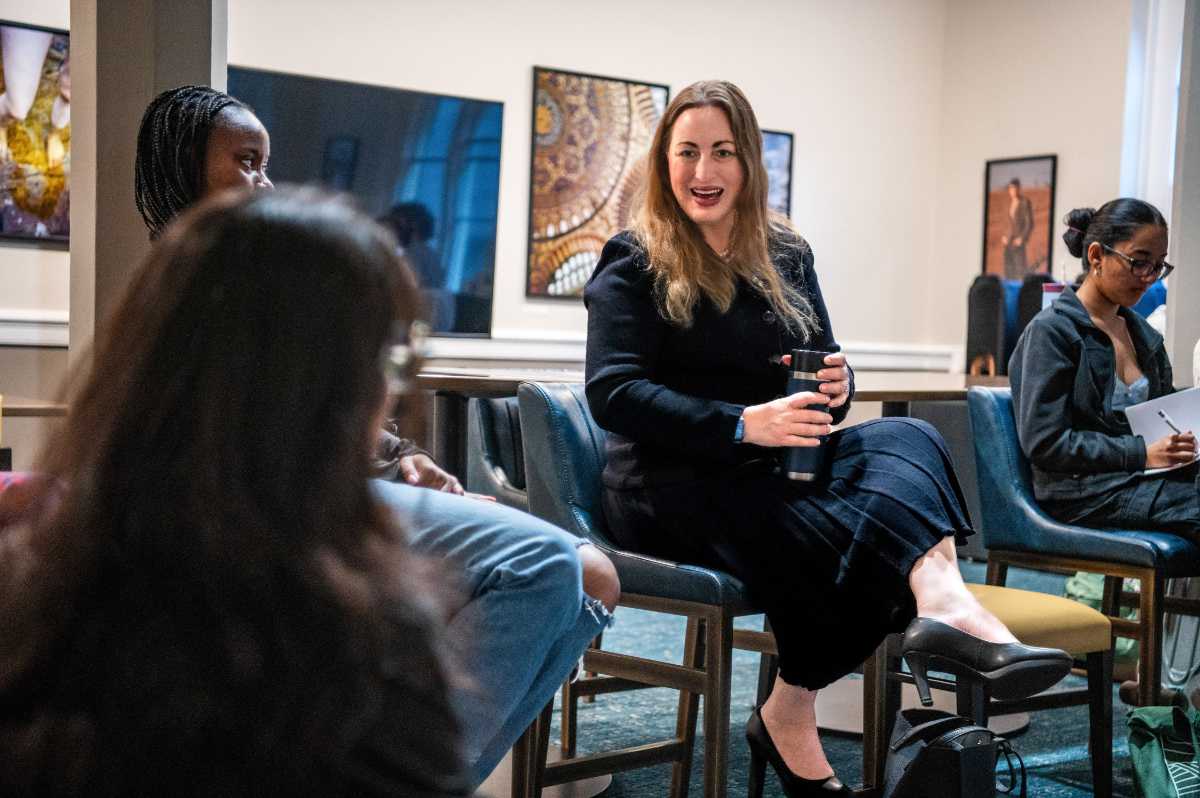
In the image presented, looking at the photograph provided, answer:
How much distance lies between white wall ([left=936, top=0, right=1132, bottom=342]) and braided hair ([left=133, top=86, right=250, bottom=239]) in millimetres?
5739

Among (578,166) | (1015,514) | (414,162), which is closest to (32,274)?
(414,162)

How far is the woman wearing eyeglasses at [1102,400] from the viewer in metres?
2.91

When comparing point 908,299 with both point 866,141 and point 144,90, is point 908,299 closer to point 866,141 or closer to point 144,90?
point 866,141

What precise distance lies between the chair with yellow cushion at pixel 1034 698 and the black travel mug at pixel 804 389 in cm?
39

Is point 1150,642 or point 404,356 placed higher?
point 404,356

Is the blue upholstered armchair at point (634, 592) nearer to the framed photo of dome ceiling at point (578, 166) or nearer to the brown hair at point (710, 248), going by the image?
the brown hair at point (710, 248)

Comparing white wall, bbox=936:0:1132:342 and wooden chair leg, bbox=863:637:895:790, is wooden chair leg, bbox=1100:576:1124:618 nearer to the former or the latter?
wooden chair leg, bbox=863:637:895:790

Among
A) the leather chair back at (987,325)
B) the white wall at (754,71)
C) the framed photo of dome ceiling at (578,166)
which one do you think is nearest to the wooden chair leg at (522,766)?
the white wall at (754,71)

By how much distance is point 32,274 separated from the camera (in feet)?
16.7

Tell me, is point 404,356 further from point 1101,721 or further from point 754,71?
point 754,71

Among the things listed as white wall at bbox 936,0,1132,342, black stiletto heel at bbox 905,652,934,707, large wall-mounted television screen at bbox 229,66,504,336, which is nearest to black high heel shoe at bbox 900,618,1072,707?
black stiletto heel at bbox 905,652,934,707

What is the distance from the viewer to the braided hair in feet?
6.48

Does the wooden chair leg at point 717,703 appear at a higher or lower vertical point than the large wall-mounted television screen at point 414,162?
lower

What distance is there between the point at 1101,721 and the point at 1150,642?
1.12ft
